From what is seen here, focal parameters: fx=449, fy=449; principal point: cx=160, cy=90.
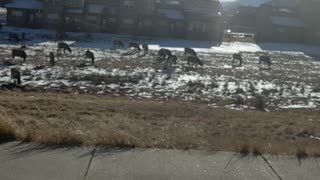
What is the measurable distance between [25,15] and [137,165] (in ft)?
223

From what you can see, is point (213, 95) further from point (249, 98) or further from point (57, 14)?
point (57, 14)

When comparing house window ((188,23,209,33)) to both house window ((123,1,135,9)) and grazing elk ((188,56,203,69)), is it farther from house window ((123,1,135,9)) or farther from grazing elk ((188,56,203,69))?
grazing elk ((188,56,203,69))

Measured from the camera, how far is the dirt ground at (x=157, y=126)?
22.1 ft

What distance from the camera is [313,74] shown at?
36.2m

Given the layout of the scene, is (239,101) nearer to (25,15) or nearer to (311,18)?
(25,15)

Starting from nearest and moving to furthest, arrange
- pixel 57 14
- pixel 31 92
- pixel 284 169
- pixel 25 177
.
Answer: pixel 25 177 → pixel 284 169 → pixel 31 92 → pixel 57 14

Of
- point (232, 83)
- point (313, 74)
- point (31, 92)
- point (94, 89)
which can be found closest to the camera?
point (31, 92)

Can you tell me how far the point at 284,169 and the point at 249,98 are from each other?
17355mm

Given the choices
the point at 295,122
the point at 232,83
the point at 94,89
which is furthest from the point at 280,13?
the point at 295,122

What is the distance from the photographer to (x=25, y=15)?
6919 cm

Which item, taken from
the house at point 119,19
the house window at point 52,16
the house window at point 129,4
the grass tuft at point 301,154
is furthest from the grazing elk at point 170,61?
the house window at point 52,16

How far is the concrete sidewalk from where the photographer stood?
518 centimetres

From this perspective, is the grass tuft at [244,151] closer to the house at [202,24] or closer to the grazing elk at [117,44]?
the grazing elk at [117,44]

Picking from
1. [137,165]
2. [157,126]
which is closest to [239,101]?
[157,126]
